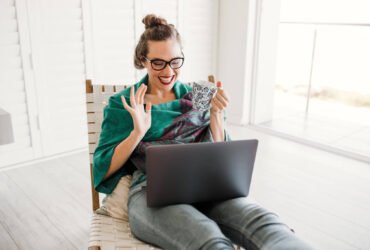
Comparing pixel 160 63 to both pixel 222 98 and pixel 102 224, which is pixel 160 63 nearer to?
pixel 222 98

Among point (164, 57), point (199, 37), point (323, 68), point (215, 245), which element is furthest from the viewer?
point (323, 68)

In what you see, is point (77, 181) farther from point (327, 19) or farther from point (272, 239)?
point (327, 19)

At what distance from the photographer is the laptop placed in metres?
1.07

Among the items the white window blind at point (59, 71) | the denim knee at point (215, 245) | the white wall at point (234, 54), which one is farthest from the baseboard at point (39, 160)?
the denim knee at point (215, 245)

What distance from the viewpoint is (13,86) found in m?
2.48

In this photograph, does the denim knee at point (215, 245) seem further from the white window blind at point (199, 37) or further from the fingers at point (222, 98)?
the white window blind at point (199, 37)

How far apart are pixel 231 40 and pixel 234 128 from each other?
0.83 meters

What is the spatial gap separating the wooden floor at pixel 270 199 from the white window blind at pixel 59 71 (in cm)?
20

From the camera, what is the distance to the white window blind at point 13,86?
2.38 metres

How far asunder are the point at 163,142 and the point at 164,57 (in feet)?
1.01

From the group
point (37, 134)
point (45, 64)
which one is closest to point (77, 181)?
point (37, 134)

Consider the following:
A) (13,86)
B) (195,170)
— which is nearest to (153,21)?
(195,170)

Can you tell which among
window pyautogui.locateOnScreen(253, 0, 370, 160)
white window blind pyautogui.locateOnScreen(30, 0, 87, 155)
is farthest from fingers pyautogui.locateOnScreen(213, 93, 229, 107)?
window pyautogui.locateOnScreen(253, 0, 370, 160)

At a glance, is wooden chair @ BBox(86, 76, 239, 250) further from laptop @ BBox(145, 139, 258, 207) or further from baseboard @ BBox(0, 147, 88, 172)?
baseboard @ BBox(0, 147, 88, 172)
